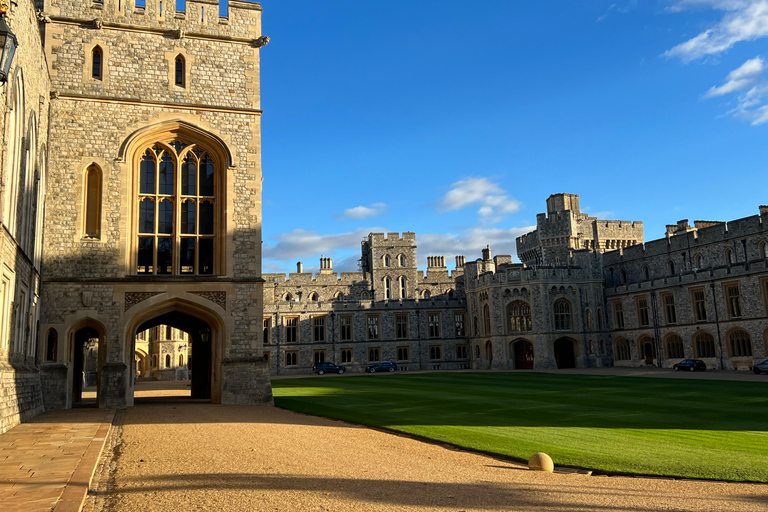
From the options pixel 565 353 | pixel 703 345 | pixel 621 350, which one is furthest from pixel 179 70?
pixel 621 350

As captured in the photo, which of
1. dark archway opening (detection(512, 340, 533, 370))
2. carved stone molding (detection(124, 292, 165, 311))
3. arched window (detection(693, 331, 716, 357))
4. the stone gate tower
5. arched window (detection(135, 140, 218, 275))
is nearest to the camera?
the stone gate tower

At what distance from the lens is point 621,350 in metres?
42.8

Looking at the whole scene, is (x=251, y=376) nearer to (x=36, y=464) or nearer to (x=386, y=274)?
(x=36, y=464)

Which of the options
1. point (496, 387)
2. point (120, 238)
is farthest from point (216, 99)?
point (496, 387)

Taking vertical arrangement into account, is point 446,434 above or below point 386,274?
below

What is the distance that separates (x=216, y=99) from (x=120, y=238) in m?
4.95

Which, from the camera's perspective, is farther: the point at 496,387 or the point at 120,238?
the point at 496,387

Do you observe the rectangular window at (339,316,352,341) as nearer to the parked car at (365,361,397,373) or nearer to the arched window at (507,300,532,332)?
the parked car at (365,361,397,373)

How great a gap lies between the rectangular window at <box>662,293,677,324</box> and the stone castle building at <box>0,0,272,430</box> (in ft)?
96.8

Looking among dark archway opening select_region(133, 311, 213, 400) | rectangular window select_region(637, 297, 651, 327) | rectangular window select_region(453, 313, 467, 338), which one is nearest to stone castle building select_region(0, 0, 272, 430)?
dark archway opening select_region(133, 311, 213, 400)

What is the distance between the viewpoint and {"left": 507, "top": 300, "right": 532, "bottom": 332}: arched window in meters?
42.6

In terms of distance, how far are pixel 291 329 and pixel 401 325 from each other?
27.8ft

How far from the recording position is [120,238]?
695 inches

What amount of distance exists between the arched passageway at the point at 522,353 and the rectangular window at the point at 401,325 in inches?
382
